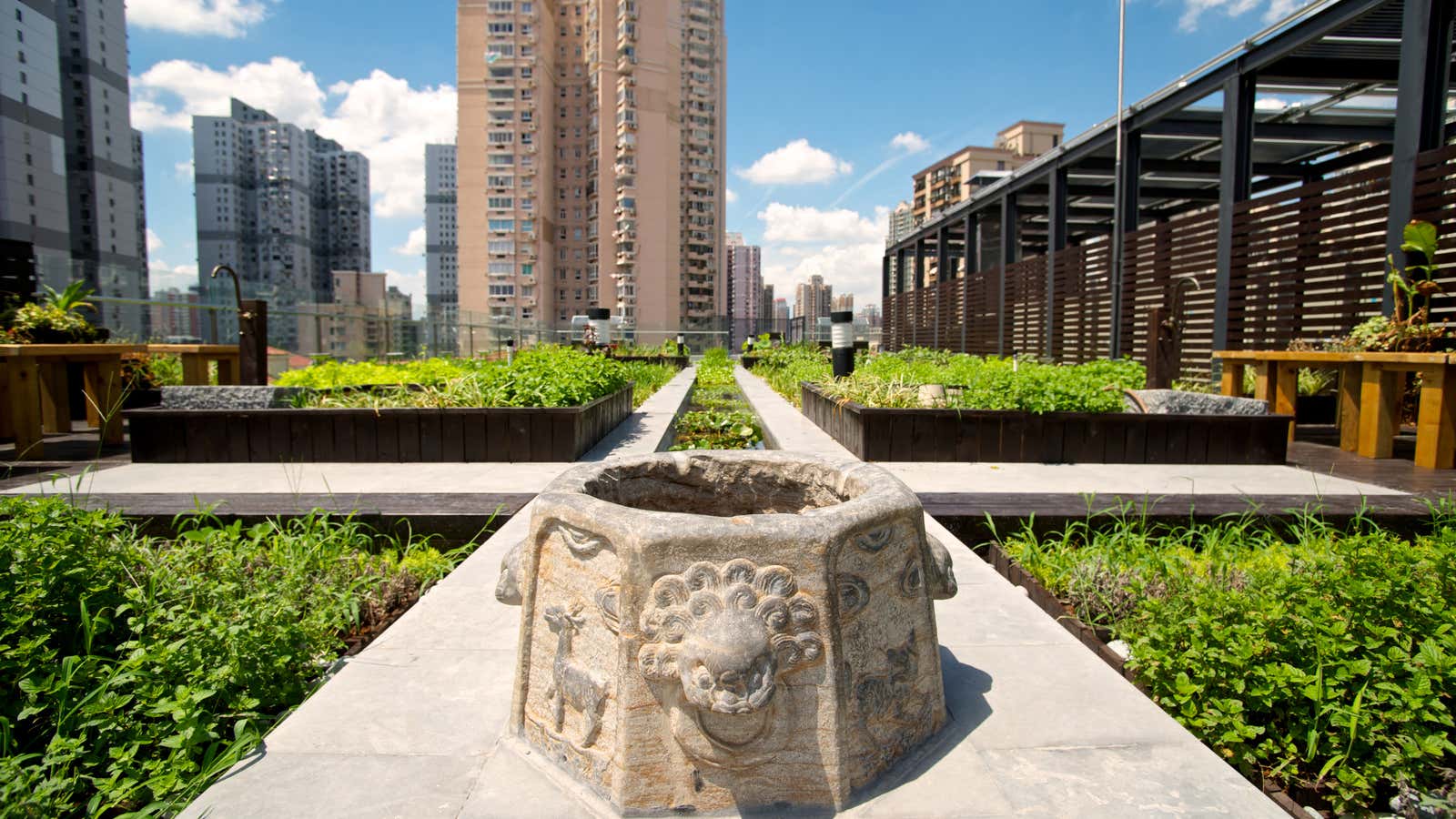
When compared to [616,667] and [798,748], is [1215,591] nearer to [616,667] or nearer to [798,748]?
[798,748]

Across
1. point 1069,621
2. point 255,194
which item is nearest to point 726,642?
point 1069,621

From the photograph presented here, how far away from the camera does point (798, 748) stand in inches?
66.1

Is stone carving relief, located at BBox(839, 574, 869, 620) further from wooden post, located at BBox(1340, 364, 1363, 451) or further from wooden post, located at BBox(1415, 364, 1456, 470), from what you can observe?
wooden post, located at BBox(1340, 364, 1363, 451)

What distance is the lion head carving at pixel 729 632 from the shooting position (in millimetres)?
1550

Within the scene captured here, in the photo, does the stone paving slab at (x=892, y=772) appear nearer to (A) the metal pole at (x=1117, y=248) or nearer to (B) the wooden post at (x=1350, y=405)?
(B) the wooden post at (x=1350, y=405)

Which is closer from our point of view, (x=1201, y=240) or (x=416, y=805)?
(x=416, y=805)

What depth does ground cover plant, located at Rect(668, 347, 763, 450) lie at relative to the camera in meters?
8.05

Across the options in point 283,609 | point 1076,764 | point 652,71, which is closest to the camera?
point 1076,764

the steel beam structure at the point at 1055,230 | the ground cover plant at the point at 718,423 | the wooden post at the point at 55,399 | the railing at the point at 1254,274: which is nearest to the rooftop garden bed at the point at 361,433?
the ground cover plant at the point at 718,423

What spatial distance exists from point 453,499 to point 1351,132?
17.7 meters

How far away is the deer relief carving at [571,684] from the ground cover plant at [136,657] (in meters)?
0.86

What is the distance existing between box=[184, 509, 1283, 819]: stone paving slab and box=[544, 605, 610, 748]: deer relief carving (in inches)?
6.5

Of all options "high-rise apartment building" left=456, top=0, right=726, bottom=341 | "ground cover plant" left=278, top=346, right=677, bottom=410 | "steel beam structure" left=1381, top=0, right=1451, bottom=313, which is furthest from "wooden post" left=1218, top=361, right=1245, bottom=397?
"high-rise apartment building" left=456, top=0, right=726, bottom=341

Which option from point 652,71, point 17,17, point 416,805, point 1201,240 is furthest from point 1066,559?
point 652,71
